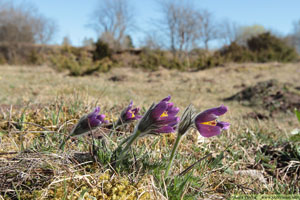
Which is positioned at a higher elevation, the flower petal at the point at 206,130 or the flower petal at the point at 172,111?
the flower petal at the point at 172,111

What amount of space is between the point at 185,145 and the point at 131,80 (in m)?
10.8

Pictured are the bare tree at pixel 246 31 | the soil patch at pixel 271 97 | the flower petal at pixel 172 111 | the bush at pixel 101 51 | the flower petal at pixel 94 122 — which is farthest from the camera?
the bare tree at pixel 246 31

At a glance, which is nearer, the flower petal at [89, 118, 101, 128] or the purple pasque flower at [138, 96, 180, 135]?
the purple pasque flower at [138, 96, 180, 135]

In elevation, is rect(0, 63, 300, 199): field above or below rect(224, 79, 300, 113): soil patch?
above

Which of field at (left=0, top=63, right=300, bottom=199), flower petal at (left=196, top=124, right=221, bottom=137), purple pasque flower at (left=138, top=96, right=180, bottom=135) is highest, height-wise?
purple pasque flower at (left=138, top=96, right=180, bottom=135)

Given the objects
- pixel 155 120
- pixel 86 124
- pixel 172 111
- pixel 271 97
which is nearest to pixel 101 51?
pixel 271 97

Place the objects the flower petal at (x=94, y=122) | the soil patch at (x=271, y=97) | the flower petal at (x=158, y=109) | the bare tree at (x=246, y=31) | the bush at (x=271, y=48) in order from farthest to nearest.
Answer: the bare tree at (x=246, y=31), the bush at (x=271, y=48), the soil patch at (x=271, y=97), the flower petal at (x=94, y=122), the flower petal at (x=158, y=109)

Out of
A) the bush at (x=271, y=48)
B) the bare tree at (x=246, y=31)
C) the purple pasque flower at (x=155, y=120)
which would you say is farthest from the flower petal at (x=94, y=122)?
the bare tree at (x=246, y=31)

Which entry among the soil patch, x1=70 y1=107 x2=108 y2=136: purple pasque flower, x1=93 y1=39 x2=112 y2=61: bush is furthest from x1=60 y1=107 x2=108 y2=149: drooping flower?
x1=93 y1=39 x2=112 y2=61: bush

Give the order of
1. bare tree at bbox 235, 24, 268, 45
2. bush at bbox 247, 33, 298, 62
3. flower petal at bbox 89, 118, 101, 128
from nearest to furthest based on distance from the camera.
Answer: flower petal at bbox 89, 118, 101, 128 < bush at bbox 247, 33, 298, 62 < bare tree at bbox 235, 24, 268, 45

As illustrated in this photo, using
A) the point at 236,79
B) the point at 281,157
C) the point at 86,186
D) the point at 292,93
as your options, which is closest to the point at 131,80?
the point at 236,79

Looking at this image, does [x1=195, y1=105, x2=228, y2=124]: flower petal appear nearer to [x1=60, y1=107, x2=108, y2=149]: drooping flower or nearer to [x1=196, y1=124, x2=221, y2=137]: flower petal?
[x1=196, y1=124, x2=221, y2=137]: flower petal

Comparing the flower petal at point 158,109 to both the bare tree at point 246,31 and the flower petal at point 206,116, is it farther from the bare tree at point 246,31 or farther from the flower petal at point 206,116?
the bare tree at point 246,31

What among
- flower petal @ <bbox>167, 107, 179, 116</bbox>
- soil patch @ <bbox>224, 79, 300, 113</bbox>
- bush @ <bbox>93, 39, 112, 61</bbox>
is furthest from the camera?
bush @ <bbox>93, 39, 112, 61</bbox>
